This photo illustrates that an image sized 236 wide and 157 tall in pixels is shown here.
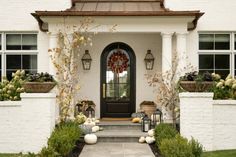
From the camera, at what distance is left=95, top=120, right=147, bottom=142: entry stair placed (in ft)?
37.4

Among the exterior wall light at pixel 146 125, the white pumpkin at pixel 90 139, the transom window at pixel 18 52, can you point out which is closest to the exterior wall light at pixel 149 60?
the exterior wall light at pixel 146 125

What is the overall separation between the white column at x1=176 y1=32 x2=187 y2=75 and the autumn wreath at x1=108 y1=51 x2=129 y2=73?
2250 millimetres

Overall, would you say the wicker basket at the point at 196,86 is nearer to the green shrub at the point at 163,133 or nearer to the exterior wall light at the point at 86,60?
the green shrub at the point at 163,133

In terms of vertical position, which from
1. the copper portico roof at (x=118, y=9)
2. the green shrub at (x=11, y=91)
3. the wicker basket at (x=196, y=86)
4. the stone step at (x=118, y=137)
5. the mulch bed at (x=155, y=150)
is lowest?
the mulch bed at (x=155, y=150)

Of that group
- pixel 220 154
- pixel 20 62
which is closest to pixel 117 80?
pixel 20 62

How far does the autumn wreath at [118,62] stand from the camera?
15047 millimetres

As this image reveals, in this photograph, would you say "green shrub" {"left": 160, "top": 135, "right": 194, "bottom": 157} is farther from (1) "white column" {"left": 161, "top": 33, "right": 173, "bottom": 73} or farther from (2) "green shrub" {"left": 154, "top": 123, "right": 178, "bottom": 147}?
(1) "white column" {"left": 161, "top": 33, "right": 173, "bottom": 73}

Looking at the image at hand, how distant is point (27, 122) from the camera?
10109 millimetres

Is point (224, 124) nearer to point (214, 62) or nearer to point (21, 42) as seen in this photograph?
point (214, 62)

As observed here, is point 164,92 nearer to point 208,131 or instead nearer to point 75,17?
point 208,131


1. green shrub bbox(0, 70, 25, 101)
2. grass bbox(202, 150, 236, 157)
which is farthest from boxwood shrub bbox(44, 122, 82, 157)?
grass bbox(202, 150, 236, 157)

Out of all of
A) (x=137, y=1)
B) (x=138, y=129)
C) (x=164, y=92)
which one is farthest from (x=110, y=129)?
(x=137, y=1)

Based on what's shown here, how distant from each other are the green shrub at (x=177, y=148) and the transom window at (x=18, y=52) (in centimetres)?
724

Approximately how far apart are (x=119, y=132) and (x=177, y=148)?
13.3ft
